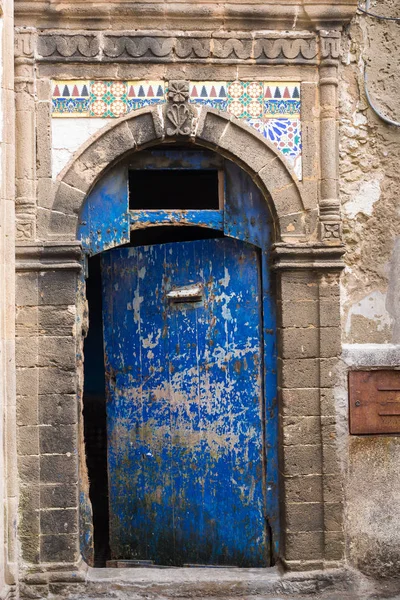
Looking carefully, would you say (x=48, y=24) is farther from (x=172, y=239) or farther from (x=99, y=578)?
(x=99, y=578)

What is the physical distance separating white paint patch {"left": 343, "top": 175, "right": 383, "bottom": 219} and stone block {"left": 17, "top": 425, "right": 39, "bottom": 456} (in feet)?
8.25

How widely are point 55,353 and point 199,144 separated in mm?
1668

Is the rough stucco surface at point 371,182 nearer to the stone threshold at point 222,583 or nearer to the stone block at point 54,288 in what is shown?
the stone threshold at point 222,583

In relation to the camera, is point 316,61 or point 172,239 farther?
point 172,239

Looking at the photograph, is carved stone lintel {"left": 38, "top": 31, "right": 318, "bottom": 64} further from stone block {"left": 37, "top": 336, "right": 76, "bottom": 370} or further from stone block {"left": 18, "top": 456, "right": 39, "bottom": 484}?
stone block {"left": 18, "top": 456, "right": 39, "bottom": 484}

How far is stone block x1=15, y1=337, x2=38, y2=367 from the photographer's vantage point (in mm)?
4484

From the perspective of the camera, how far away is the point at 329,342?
4.62 metres

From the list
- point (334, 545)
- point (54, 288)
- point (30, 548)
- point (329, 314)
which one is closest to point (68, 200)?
point (54, 288)

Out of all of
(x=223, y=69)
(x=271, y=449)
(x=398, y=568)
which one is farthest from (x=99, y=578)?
(x=223, y=69)

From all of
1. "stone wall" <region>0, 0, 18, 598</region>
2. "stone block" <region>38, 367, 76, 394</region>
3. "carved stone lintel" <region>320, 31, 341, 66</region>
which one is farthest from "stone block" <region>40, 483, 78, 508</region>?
"carved stone lintel" <region>320, 31, 341, 66</region>

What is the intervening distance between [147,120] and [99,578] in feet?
9.81

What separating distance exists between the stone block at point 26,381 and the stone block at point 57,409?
0.08 m

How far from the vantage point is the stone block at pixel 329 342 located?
462 cm

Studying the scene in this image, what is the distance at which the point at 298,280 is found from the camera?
463 centimetres
